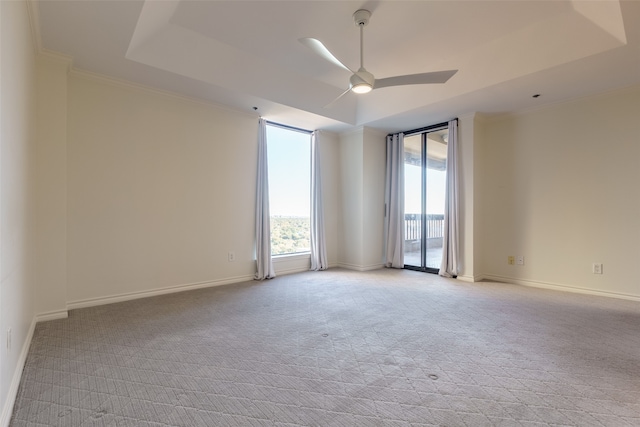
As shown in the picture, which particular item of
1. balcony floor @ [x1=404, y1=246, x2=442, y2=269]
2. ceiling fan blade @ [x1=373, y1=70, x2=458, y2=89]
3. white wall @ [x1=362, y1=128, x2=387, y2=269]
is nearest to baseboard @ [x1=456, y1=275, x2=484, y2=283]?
balcony floor @ [x1=404, y1=246, x2=442, y2=269]

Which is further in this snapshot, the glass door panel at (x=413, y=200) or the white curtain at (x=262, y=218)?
the glass door panel at (x=413, y=200)

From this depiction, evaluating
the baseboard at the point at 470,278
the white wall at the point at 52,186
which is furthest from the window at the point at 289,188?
the white wall at the point at 52,186

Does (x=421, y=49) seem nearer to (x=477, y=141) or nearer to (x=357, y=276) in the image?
(x=477, y=141)

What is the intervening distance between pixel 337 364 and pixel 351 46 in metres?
3.24

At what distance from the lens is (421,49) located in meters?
3.60

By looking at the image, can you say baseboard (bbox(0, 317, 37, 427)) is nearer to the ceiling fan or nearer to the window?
the ceiling fan

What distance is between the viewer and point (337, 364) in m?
2.11

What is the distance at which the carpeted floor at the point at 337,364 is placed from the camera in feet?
5.25

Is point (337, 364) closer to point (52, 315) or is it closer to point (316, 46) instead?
point (316, 46)

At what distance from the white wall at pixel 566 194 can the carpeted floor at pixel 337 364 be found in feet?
2.25

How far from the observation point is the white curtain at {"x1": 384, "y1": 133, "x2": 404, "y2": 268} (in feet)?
18.7

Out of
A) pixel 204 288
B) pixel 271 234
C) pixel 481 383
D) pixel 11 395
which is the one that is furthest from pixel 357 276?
pixel 11 395

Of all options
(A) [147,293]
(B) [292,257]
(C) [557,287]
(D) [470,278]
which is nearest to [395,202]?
(D) [470,278]

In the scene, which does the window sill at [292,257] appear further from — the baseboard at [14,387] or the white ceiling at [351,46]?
the baseboard at [14,387]
